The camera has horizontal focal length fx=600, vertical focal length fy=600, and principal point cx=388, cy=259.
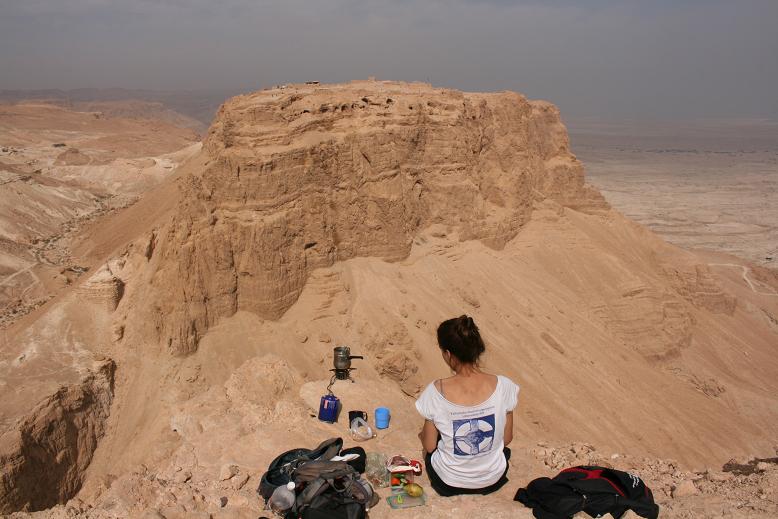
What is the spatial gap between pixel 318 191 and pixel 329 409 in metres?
8.26

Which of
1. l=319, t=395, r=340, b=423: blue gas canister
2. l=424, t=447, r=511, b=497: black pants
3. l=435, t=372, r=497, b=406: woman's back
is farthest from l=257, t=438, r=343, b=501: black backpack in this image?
l=435, t=372, r=497, b=406: woman's back

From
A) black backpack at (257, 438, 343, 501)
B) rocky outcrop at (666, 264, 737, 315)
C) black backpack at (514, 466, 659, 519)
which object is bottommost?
rocky outcrop at (666, 264, 737, 315)

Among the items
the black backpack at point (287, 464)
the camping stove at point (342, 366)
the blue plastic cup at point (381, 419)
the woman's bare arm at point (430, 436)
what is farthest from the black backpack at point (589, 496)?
the camping stove at point (342, 366)

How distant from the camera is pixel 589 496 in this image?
5.98 meters

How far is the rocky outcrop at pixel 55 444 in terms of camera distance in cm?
1049

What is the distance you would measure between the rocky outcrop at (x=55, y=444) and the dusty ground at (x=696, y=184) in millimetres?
44931

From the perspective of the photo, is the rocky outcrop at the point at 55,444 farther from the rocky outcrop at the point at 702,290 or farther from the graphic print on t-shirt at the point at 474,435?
the rocky outcrop at the point at 702,290

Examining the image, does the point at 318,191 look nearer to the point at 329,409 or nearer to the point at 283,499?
the point at 329,409

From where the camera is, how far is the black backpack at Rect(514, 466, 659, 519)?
5.93 meters

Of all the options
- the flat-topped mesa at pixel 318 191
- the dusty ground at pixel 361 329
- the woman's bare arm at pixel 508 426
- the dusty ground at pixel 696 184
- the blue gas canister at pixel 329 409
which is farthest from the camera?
the dusty ground at pixel 696 184

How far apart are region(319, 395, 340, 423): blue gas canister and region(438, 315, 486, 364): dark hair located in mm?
3646

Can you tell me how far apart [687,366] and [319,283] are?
45.5ft

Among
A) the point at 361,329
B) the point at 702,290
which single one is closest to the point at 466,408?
the point at 361,329

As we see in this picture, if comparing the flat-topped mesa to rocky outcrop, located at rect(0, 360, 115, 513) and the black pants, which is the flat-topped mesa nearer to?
rocky outcrop, located at rect(0, 360, 115, 513)
